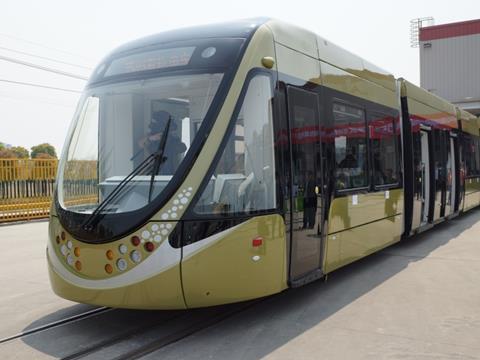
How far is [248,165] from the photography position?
541cm

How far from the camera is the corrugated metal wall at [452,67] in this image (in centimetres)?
3606

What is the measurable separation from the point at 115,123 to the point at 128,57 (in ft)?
2.43

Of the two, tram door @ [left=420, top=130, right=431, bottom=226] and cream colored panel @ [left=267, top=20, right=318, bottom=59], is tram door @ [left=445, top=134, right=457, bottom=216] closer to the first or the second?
tram door @ [left=420, top=130, right=431, bottom=226]

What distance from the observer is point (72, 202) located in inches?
222

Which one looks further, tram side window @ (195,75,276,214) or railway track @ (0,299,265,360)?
tram side window @ (195,75,276,214)

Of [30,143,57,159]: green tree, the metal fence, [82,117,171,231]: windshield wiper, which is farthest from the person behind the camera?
[30,143,57,159]: green tree

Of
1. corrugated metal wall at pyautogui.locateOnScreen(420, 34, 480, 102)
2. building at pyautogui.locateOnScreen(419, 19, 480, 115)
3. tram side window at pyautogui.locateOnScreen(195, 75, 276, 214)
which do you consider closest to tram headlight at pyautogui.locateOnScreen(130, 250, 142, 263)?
tram side window at pyautogui.locateOnScreen(195, 75, 276, 214)

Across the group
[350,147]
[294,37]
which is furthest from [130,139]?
[350,147]

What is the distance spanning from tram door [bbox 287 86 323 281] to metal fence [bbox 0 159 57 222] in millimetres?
13165

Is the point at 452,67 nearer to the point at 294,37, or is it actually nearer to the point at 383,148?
the point at 383,148

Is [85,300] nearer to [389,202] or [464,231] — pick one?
[389,202]

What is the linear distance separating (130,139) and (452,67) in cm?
3561

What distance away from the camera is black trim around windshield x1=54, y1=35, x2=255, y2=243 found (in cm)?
501

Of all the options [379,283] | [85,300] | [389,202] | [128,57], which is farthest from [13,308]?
[389,202]
